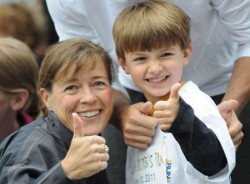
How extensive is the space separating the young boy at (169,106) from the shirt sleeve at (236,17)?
23cm

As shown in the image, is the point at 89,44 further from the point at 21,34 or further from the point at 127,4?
the point at 21,34

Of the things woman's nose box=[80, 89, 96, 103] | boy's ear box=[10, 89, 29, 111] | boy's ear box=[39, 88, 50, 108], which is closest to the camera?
woman's nose box=[80, 89, 96, 103]

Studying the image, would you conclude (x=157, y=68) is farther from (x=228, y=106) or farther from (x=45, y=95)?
(x=45, y=95)

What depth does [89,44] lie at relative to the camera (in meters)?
3.41

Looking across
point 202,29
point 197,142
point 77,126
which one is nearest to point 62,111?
point 77,126

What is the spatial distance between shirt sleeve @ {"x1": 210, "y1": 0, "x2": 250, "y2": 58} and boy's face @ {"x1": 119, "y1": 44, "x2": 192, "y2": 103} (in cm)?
35

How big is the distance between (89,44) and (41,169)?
597 mm

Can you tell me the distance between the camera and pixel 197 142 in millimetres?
2994

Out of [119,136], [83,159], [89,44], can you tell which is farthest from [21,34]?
[83,159]

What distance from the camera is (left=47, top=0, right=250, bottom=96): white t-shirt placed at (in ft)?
11.8

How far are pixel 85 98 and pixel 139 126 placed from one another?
0.87 feet

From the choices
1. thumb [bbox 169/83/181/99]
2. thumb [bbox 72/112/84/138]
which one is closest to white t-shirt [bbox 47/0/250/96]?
thumb [bbox 169/83/181/99]

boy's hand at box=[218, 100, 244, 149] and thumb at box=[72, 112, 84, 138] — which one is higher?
thumb at box=[72, 112, 84, 138]

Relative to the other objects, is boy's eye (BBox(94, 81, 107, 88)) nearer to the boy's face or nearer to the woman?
the woman
